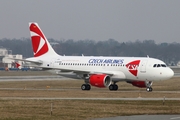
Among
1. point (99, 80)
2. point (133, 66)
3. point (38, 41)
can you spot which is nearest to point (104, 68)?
point (99, 80)

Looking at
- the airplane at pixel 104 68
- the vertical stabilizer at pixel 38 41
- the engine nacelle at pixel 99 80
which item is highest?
the vertical stabilizer at pixel 38 41

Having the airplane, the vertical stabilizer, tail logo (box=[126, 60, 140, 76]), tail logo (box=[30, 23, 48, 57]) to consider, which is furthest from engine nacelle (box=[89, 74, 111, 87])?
tail logo (box=[30, 23, 48, 57])

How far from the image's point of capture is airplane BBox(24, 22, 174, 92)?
61.4 meters

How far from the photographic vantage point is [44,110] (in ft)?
123

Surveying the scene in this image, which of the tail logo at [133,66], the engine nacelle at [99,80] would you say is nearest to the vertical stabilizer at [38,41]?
the engine nacelle at [99,80]

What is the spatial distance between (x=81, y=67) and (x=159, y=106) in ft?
85.0

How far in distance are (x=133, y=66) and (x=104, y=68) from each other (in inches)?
155

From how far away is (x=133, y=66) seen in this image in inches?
2441

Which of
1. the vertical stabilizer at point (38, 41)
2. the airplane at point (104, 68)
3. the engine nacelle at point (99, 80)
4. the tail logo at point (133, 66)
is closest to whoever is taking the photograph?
the airplane at point (104, 68)

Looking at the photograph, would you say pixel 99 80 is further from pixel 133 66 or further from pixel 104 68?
pixel 133 66

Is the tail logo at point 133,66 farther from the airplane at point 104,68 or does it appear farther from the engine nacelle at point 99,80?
the engine nacelle at point 99,80

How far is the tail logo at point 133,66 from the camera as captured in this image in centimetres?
6172

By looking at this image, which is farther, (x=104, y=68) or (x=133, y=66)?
(x=104, y=68)

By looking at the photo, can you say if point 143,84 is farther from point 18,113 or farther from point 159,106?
point 18,113
